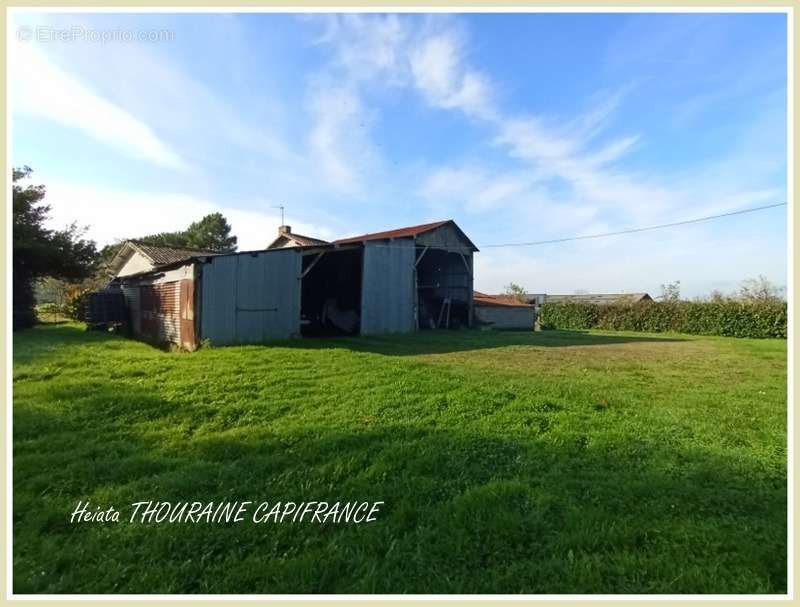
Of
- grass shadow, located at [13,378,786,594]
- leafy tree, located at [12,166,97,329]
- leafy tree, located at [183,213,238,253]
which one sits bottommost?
grass shadow, located at [13,378,786,594]

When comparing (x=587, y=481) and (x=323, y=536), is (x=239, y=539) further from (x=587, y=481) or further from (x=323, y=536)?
(x=587, y=481)

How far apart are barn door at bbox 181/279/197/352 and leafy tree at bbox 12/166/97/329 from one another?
9934mm

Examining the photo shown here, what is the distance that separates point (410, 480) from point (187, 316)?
31.9 feet

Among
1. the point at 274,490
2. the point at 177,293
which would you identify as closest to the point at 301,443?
the point at 274,490

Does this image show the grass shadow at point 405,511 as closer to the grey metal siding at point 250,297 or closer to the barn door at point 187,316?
the barn door at point 187,316

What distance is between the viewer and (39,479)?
11.6ft

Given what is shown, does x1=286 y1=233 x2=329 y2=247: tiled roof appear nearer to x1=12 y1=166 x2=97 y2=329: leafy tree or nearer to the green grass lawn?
x1=12 y1=166 x2=97 y2=329: leafy tree

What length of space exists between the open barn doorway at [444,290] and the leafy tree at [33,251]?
591 inches

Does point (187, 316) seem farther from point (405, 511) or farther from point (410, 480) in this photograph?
point (405, 511)

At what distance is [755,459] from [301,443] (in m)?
4.22

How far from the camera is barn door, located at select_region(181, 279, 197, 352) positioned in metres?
11.1

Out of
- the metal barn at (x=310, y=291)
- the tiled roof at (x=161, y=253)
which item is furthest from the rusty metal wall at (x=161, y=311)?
the tiled roof at (x=161, y=253)

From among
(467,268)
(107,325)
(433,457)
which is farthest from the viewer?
(467,268)

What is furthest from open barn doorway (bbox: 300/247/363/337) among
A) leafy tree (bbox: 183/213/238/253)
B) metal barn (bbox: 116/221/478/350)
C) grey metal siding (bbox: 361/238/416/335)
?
leafy tree (bbox: 183/213/238/253)
